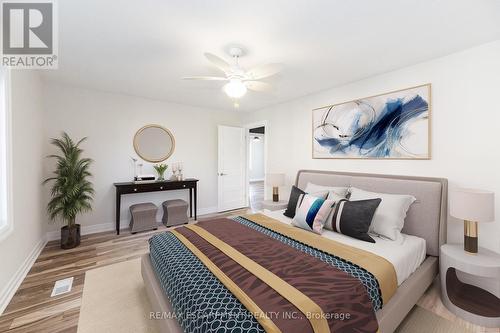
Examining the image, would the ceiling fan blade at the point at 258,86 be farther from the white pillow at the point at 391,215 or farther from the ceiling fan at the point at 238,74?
the white pillow at the point at 391,215

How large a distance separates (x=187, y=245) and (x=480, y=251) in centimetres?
273

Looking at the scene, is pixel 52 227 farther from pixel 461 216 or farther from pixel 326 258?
pixel 461 216

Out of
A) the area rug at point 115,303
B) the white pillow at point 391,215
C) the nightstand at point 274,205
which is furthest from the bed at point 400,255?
the nightstand at point 274,205

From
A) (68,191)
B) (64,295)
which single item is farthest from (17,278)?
(68,191)

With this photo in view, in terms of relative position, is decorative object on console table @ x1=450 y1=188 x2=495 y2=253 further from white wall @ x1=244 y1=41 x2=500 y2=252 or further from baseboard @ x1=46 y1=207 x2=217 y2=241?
baseboard @ x1=46 y1=207 x2=217 y2=241

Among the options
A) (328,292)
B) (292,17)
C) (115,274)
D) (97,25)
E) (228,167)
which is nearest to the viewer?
(328,292)

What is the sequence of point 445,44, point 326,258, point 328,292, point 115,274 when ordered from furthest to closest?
point 115,274 < point 445,44 < point 326,258 < point 328,292

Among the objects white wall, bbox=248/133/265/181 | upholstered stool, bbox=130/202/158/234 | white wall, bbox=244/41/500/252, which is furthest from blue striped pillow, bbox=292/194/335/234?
white wall, bbox=248/133/265/181

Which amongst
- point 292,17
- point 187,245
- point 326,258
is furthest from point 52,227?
point 292,17

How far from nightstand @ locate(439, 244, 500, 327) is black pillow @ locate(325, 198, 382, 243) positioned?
27.0 inches

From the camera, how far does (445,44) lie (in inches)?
85.2

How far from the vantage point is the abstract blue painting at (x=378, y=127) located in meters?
2.55

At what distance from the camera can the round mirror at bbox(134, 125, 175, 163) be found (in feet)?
13.9

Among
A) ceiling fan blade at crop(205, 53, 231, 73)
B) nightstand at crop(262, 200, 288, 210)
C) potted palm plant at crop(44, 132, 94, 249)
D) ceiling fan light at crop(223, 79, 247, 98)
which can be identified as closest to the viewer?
ceiling fan blade at crop(205, 53, 231, 73)
